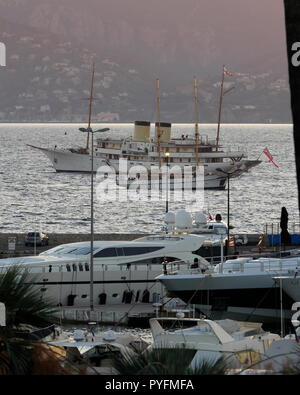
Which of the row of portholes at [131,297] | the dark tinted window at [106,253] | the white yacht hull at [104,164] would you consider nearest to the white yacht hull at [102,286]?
the row of portholes at [131,297]

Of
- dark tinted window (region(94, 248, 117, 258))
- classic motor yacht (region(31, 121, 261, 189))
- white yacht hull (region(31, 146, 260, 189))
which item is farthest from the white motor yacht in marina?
white yacht hull (region(31, 146, 260, 189))

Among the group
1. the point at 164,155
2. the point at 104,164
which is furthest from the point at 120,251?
the point at 104,164

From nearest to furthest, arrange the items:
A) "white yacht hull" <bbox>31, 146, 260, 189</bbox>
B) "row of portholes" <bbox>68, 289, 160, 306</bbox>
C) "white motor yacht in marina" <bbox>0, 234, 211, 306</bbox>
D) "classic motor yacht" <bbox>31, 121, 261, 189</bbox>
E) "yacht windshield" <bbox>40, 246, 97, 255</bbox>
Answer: "row of portholes" <bbox>68, 289, 160, 306</bbox> < "white motor yacht in marina" <bbox>0, 234, 211, 306</bbox> < "yacht windshield" <bbox>40, 246, 97, 255</bbox> < "white yacht hull" <bbox>31, 146, 260, 189</bbox> < "classic motor yacht" <bbox>31, 121, 261, 189</bbox>

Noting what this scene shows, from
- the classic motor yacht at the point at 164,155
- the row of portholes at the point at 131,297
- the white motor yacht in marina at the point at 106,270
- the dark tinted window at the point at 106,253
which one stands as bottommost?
the row of portholes at the point at 131,297

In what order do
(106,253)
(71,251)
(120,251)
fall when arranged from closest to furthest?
(106,253) → (120,251) → (71,251)

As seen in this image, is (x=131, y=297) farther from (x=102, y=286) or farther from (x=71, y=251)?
(x=71, y=251)

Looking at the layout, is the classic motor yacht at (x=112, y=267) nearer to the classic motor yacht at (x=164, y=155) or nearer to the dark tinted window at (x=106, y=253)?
the dark tinted window at (x=106, y=253)

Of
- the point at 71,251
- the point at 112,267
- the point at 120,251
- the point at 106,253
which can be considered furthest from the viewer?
the point at 71,251

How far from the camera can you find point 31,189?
408ft

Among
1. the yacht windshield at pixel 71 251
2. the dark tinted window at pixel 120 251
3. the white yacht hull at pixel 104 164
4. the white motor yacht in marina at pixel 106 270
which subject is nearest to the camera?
the white motor yacht in marina at pixel 106 270

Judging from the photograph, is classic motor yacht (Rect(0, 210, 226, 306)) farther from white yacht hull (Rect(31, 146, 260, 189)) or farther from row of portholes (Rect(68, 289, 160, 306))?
white yacht hull (Rect(31, 146, 260, 189))

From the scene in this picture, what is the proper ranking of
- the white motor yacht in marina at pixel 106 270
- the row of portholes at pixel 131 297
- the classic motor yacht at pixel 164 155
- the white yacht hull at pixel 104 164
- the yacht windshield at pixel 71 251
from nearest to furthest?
the row of portholes at pixel 131 297, the white motor yacht in marina at pixel 106 270, the yacht windshield at pixel 71 251, the white yacht hull at pixel 104 164, the classic motor yacht at pixel 164 155
